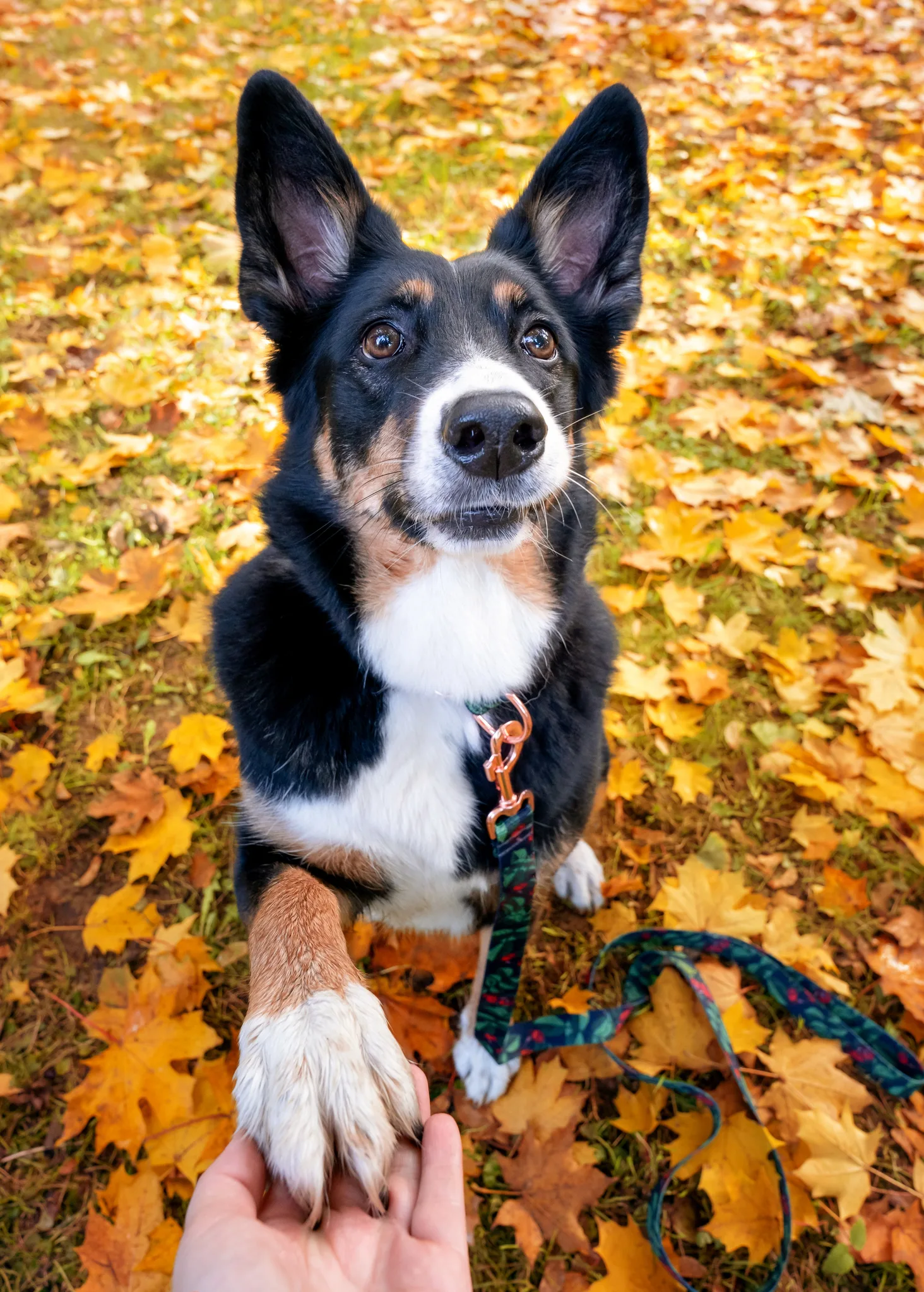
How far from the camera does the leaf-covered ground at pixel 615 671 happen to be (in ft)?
7.32

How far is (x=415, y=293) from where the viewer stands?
88.8 inches

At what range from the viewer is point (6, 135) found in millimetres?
6578

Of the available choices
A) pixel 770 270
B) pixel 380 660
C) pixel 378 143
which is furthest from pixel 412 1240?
pixel 378 143

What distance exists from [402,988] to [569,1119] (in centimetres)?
71

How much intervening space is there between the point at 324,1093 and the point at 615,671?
1.62 m

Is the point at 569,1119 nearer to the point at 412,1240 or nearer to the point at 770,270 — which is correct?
the point at 412,1240

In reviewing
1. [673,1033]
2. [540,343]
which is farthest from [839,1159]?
[540,343]

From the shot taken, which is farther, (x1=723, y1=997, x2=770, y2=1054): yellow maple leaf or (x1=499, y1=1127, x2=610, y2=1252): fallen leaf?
(x1=723, y1=997, x2=770, y2=1054): yellow maple leaf

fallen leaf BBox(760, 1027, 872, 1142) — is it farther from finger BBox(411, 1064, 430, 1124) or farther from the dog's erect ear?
the dog's erect ear

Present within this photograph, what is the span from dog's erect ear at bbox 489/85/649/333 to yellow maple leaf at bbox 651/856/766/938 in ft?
6.64

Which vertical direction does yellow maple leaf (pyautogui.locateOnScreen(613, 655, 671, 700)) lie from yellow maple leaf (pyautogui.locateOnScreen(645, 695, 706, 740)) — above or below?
above

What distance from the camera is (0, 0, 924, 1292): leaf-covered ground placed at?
7.32 ft

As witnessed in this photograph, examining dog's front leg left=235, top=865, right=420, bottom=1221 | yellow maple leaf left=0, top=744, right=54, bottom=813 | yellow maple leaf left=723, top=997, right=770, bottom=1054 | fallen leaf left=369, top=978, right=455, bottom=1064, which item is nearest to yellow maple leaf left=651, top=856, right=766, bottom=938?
yellow maple leaf left=723, top=997, right=770, bottom=1054

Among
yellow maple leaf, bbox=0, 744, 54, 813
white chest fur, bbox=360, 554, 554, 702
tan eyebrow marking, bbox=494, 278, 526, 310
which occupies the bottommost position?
yellow maple leaf, bbox=0, 744, 54, 813
